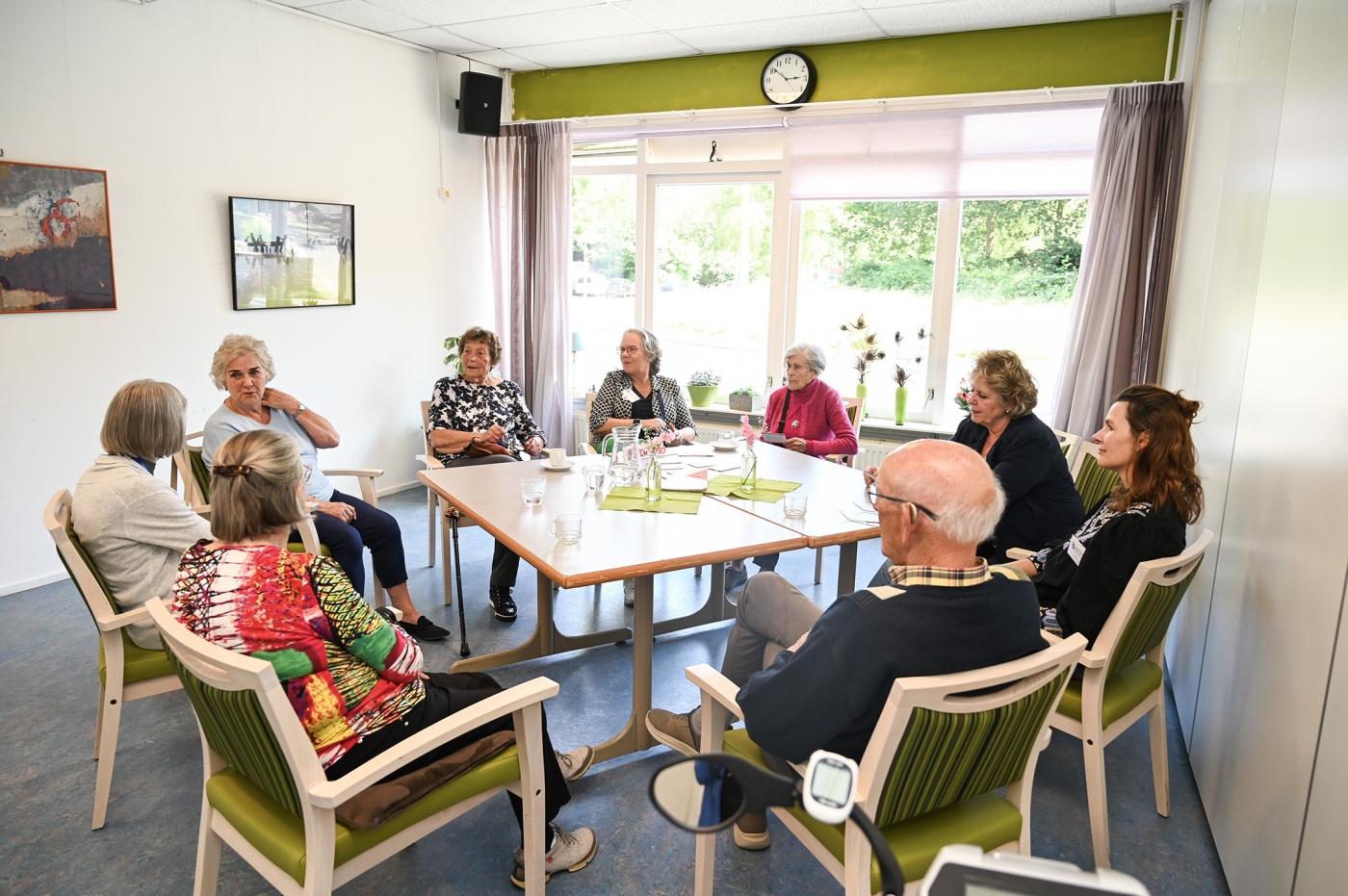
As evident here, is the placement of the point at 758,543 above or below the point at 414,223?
below

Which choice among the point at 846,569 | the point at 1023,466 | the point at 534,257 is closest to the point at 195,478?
the point at 846,569

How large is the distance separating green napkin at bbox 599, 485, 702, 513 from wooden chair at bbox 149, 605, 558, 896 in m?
1.10

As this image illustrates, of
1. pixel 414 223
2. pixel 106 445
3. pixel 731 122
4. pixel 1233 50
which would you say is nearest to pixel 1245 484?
pixel 1233 50

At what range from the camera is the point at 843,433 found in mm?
4309

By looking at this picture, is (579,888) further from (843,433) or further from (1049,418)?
(1049,418)

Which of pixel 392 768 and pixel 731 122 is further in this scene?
pixel 731 122

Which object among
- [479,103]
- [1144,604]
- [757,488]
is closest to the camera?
[1144,604]

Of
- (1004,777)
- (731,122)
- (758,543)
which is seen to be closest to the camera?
(1004,777)

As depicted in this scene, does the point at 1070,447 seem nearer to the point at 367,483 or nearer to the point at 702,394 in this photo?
the point at 702,394

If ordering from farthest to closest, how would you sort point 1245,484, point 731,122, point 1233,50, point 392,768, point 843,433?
point 731,122 < point 843,433 < point 1233,50 < point 1245,484 < point 392,768

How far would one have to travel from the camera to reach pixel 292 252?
4.93 m

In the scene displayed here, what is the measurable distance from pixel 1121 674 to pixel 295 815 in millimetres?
1989

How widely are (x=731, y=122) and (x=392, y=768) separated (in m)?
4.87

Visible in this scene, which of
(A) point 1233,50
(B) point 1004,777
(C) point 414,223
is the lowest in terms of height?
(B) point 1004,777
